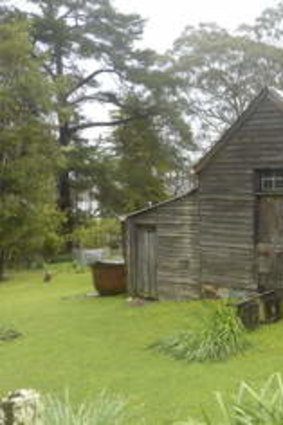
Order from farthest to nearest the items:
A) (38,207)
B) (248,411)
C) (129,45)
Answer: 1. (129,45)
2. (38,207)
3. (248,411)

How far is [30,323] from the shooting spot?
13.3 meters

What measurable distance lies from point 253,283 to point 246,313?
212 cm

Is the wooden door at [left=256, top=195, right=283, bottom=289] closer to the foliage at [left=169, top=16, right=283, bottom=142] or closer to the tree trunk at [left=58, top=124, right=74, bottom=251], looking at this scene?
the tree trunk at [left=58, top=124, right=74, bottom=251]

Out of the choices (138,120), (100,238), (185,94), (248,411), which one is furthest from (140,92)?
(248,411)

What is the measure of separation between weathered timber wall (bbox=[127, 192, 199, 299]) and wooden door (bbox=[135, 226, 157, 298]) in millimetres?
176

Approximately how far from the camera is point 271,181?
12.6 meters

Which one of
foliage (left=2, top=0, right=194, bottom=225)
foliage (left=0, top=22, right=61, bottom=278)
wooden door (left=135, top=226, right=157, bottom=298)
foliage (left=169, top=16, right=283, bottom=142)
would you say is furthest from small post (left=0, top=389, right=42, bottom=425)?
foliage (left=169, top=16, right=283, bottom=142)

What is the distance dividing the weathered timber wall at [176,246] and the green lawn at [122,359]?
1.91ft

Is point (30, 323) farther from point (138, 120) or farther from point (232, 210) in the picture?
point (138, 120)

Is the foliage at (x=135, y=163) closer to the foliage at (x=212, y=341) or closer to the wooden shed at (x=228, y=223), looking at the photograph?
the wooden shed at (x=228, y=223)

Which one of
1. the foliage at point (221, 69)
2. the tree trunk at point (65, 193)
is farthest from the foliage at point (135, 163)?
the foliage at point (221, 69)

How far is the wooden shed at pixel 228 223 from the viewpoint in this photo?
12461 millimetres

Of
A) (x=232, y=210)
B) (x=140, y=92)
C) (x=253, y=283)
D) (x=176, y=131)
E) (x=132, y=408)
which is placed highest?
(x=140, y=92)

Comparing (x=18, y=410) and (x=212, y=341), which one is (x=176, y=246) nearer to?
(x=212, y=341)
